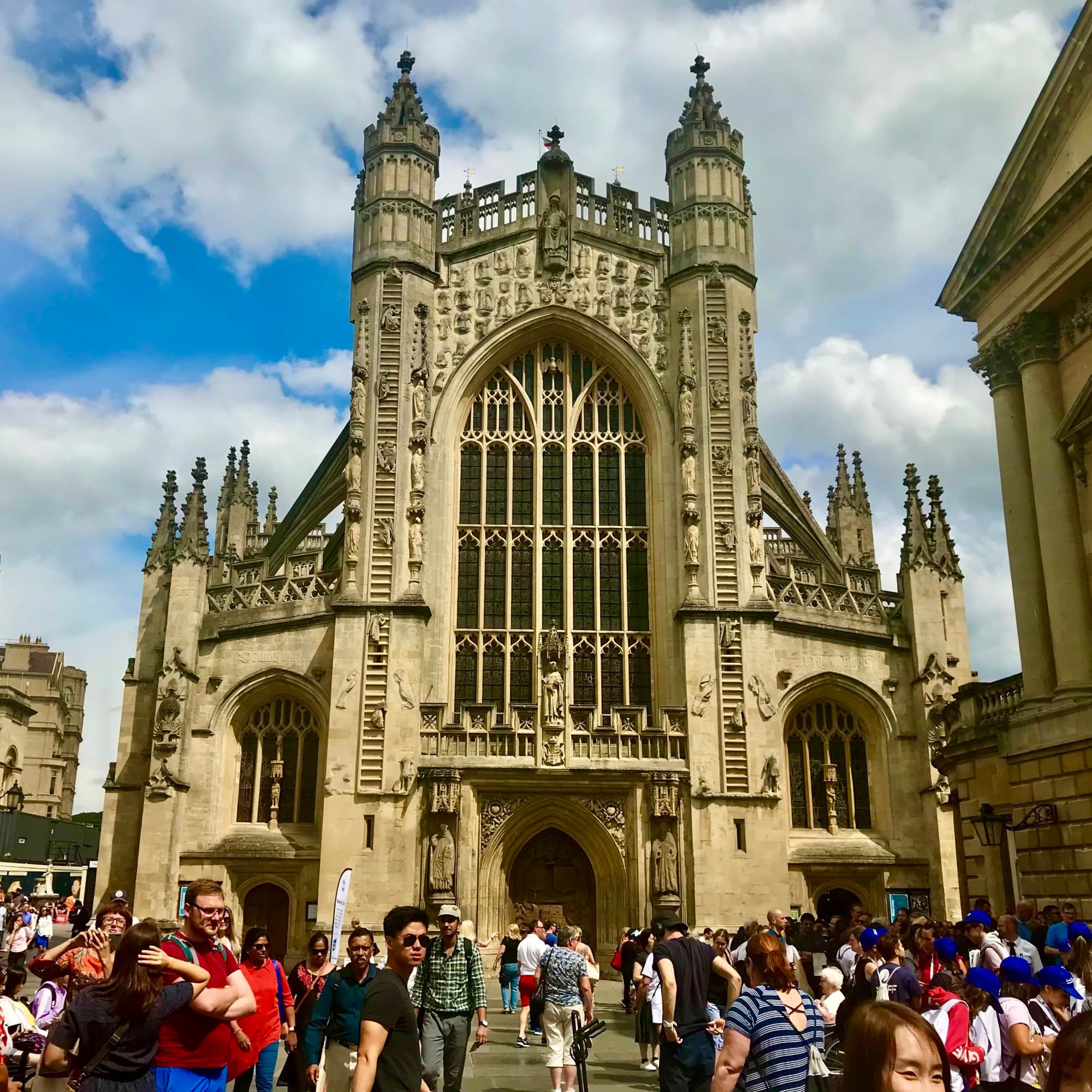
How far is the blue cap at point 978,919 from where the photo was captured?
9.75 meters

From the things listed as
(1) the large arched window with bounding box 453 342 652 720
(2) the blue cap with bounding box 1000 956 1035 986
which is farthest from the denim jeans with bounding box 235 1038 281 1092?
(1) the large arched window with bounding box 453 342 652 720

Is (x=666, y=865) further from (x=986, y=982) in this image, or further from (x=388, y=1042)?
(x=388, y=1042)

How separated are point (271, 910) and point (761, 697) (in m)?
11.6

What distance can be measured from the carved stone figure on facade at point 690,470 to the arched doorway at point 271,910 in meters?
12.5

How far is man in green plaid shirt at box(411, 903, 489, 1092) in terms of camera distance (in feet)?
25.0

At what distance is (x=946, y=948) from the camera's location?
815 cm

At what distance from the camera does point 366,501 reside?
992 inches

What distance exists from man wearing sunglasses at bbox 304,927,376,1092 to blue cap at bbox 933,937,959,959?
4.14 m

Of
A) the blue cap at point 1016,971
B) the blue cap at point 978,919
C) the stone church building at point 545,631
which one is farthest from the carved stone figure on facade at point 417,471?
the blue cap at point 1016,971

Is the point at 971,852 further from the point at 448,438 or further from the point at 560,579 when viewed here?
the point at 448,438

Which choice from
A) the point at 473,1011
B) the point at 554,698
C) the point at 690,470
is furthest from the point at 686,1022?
the point at 690,470

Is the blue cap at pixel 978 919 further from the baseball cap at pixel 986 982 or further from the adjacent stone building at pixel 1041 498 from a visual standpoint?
the adjacent stone building at pixel 1041 498

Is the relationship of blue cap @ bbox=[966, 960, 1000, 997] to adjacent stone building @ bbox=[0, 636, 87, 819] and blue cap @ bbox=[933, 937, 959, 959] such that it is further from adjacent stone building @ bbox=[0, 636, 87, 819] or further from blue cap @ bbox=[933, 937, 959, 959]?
adjacent stone building @ bbox=[0, 636, 87, 819]

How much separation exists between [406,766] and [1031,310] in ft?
47.3
